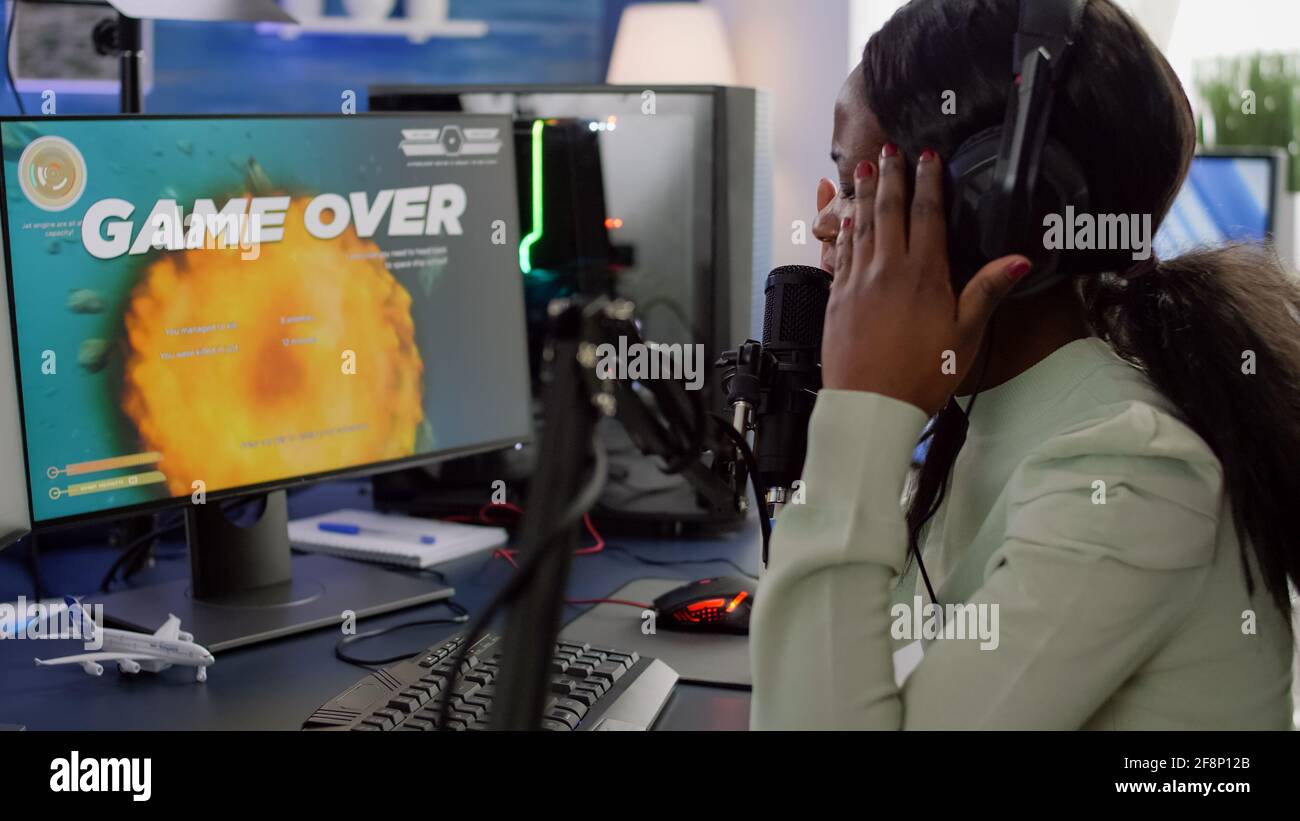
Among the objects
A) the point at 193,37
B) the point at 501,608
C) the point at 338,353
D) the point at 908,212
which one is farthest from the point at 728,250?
the point at 193,37

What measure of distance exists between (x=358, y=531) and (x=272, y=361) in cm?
34

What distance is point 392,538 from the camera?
140cm

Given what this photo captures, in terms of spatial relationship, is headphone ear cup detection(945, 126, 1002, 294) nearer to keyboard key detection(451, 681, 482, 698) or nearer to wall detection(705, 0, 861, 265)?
keyboard key detection(451, 681, 482, 698)

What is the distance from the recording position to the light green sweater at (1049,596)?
685mm

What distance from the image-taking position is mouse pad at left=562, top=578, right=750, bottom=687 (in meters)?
1.03

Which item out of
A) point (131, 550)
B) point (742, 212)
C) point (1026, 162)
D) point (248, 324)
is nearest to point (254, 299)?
point (248, 324)

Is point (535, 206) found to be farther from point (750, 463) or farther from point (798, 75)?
point (798, 75)

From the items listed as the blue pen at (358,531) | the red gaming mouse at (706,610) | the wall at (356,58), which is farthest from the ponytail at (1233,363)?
the wall at (356,58)

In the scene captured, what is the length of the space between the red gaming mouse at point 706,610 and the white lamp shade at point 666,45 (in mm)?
1711

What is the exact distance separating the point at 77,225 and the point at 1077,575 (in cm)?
84

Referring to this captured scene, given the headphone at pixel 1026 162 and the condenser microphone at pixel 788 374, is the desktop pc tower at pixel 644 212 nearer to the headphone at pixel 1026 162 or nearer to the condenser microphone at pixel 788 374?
the condenser microphone at pixel 788 374

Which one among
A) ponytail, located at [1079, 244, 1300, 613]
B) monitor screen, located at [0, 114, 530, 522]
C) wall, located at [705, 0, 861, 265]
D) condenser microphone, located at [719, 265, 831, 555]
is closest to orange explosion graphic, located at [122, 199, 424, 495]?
monitor screen, located at [0, 114, 530, 522]

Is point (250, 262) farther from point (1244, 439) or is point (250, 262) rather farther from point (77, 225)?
point (1244, 439)
